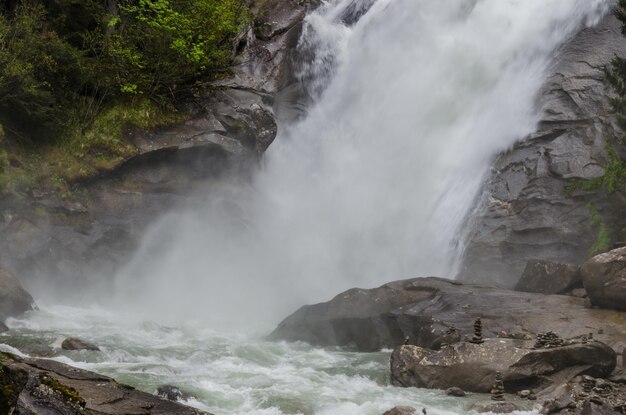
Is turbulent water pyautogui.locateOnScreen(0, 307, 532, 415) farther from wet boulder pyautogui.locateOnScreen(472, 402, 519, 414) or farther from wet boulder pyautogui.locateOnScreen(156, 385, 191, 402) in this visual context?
wet boulder pyautogui.locateOnScreen(472, 402, 519, 414)

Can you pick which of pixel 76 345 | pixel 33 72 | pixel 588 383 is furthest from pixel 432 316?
pixel 33 72

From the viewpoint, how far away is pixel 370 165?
83.8 ft

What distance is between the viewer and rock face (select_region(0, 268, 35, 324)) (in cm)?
1548

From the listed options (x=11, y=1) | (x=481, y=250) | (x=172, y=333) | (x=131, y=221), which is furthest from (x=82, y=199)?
(x=481, y=250)

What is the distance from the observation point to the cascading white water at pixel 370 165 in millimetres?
21391

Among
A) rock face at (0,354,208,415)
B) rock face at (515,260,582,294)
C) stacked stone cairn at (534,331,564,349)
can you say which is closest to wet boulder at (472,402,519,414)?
stacked stone cairn at (534,331,564,349)

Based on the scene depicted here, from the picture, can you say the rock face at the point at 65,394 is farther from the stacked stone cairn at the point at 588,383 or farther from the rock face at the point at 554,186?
the rock face at the point at 554,186

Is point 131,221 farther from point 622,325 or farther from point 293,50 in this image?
point 622,325

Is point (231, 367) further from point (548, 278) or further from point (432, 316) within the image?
point (548, 278)

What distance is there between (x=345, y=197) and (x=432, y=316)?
10.7 meters

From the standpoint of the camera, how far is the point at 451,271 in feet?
66.8

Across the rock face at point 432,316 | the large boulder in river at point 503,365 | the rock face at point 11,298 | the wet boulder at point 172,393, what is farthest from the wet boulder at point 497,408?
the rock face at point 11,298

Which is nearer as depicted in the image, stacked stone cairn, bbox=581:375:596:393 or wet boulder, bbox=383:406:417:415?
wet boulder, bbox=383:406:417:415

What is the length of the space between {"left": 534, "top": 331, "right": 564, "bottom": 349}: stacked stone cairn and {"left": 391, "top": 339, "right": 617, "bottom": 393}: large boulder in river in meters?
0.17
